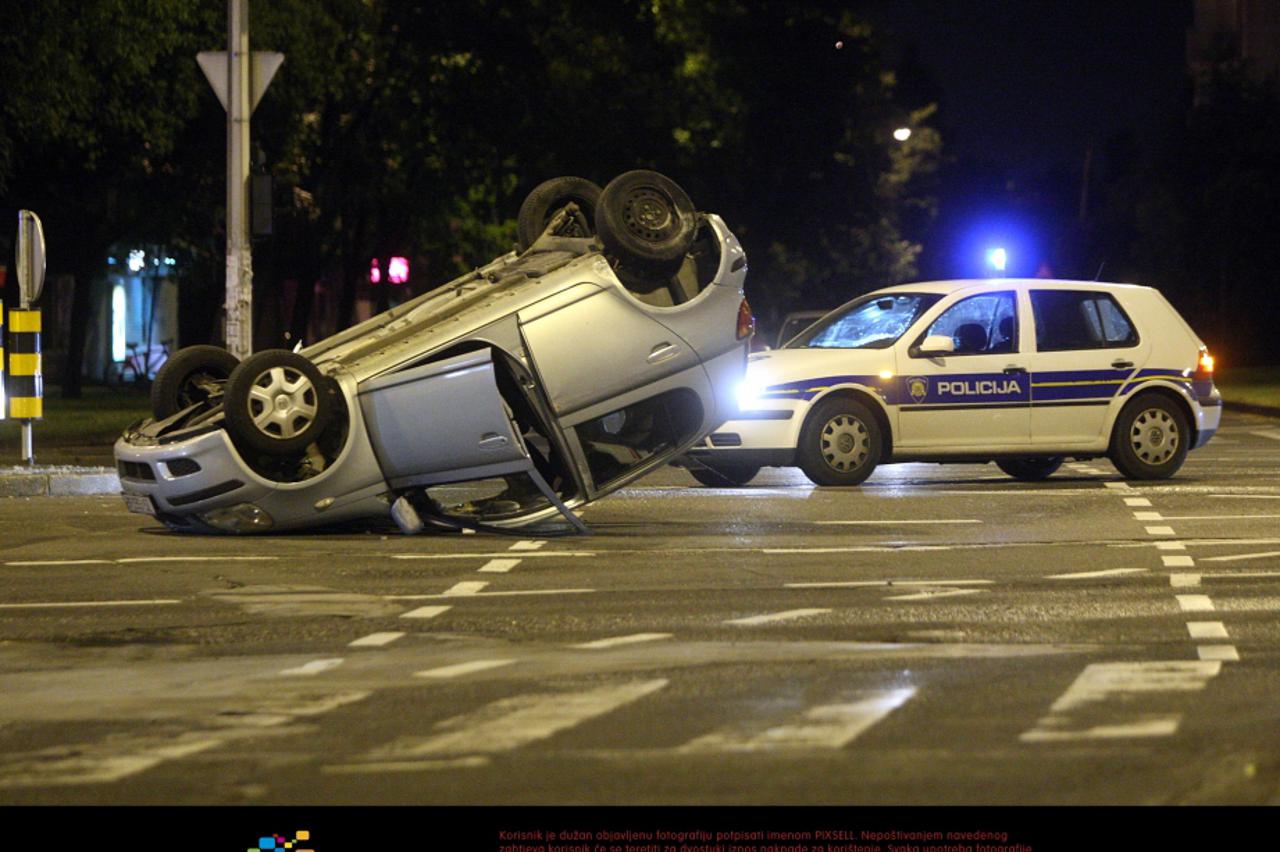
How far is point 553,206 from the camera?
48.9 feet

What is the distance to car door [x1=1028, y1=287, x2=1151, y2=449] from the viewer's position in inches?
693

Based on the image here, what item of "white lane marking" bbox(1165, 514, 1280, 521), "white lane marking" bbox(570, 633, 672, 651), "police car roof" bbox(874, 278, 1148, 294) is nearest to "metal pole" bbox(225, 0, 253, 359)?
"police car roof" bbox(874, 278, 1148, 294)

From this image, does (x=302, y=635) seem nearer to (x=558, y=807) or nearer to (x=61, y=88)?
(x=558, y=807)

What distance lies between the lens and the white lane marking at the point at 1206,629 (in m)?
9.01

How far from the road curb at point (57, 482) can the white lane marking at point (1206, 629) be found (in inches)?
401

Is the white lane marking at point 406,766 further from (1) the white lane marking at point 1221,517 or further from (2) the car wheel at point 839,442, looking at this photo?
(2) the car wheel at point 839,442

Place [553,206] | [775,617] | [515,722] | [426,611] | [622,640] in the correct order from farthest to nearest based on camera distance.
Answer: [553,206]
[426,611]
[775,617]
[622,640]
[515,722]

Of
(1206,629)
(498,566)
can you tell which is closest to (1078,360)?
(498,566)

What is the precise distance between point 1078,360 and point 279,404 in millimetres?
7481

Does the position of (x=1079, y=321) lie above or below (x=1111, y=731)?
above

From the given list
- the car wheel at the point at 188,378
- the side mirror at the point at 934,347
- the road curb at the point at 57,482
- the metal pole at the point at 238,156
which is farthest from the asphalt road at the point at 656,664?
the metal pole at the point at 238,156

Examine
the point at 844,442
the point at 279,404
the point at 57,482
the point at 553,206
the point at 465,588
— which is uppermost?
the point at 553,206

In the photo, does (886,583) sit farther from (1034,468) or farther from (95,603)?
(1034,468)

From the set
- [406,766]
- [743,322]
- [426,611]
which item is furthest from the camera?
[743,322]
